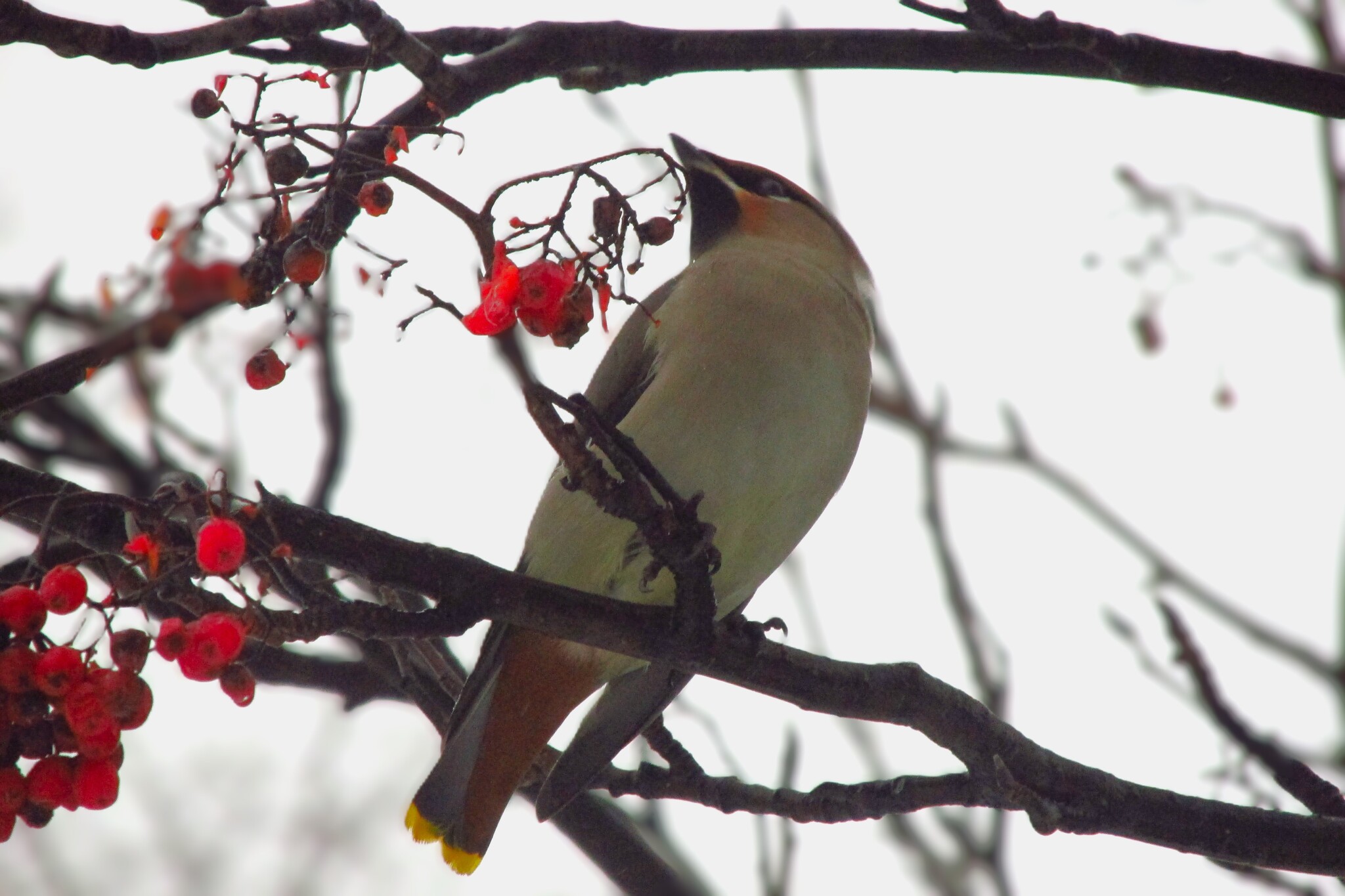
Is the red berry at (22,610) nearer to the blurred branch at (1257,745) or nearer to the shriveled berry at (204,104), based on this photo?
the shriveled berry at (204,104)

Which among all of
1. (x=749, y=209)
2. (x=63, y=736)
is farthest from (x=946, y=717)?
(x=749, y=209)

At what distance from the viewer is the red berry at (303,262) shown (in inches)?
75.7

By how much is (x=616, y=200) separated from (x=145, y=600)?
85 centimetres

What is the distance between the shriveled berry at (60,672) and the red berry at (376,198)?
2.33 ft

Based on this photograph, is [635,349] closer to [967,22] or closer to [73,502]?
[967,22]

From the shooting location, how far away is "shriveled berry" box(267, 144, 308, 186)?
195 cm

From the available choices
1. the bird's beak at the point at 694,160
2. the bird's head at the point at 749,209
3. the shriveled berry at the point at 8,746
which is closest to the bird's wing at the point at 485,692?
the bird's head at the point at 749,209

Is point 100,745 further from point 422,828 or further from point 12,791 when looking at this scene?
point 422,828

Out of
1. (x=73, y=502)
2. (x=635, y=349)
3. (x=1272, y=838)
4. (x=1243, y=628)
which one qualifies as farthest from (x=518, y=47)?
(x=1243, y=628)

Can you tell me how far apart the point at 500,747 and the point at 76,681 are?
1.70 meters

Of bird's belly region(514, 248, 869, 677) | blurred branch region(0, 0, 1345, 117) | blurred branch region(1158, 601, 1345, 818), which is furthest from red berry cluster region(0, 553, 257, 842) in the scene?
blurred branch region(1158, 601, 1345, 818)

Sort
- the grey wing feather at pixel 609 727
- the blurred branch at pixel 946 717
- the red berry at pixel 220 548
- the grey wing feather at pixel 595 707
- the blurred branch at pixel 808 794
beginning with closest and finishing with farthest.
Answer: the red berry at pixel 220 548 → the blurred branch at pixel 946 717 → the blurred branch at pixel 808 794 → the grey wing feather at pixel 609 727 → the grey wing feather at pixel 595 707

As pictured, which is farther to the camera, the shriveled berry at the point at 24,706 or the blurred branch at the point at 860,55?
the blurred branch at the point at 860,55

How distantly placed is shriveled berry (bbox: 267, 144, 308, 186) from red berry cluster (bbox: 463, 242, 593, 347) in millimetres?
283
